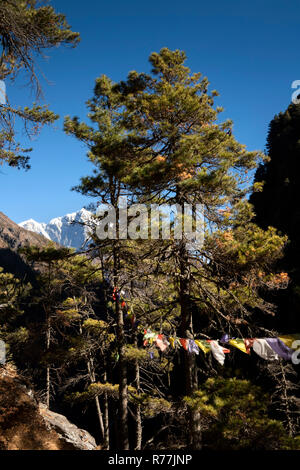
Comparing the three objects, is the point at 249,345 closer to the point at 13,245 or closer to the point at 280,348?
the point at 280,348

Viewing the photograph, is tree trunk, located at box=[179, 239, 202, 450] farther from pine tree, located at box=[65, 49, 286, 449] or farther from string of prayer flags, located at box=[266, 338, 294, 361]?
string of prayer flags, located at box=[266, 338, 294, 361]

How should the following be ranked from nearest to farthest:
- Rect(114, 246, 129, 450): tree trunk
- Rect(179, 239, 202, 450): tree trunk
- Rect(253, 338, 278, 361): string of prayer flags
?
Rect(253, 338, 278, 361): string of prayer flags
Rect(179, 239, 202, 450): tree trunk
Rect(114, 246, 129, 450): tree trunk

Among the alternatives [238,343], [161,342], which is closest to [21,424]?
[161,342]

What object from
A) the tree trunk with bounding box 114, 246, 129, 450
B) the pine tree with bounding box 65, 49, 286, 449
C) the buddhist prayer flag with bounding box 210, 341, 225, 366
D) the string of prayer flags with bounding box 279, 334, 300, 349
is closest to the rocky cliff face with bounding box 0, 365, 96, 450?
the tree trunk with bounding box 114, 246, 129, 450

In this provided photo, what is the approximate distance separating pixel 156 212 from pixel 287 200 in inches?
884

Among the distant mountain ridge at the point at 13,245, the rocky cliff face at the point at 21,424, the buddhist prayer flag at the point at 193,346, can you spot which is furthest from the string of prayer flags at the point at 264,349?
→ the distant mountain ridge at the point at 13,245

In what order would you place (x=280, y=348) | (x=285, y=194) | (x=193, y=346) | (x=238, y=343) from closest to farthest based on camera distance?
(x=280, y=348)
(x=238, y=343)
(x=193, y=346)
(x=285, y=194)

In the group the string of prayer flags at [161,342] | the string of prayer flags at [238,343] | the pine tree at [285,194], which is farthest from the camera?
the pine tree at [285,194]

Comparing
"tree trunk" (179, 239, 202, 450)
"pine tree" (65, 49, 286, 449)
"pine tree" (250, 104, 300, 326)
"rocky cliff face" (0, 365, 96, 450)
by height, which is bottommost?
"rocky cliff face" (0, 365, 96, 450)

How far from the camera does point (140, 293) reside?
8094mm

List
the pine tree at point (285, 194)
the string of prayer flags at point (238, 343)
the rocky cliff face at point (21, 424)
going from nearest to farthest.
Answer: the string of prayer flags at point (238, 343)
the rocky cliff face at point (21, 424)
the pine tree at point (285, 194)

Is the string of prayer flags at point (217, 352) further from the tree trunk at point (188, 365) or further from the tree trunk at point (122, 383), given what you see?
the tree trunk at point (122, 383)

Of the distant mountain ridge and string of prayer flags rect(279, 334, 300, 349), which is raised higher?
the distant mountain ridge
